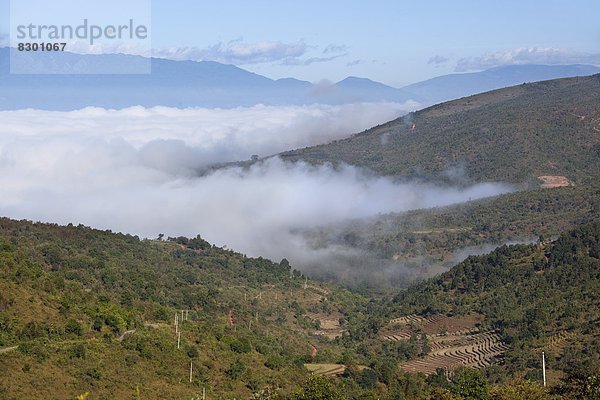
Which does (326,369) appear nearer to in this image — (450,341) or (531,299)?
(450,341)

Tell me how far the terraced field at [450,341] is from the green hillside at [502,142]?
232 ft

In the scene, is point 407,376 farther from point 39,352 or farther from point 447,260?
point 447,260

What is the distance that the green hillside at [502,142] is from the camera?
146250 millimetres

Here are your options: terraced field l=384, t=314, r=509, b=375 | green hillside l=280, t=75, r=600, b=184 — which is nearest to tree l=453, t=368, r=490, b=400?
terraced field l=384, t=314, r=509, b=375

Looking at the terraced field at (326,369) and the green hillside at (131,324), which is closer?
the green hillside at (131,324)

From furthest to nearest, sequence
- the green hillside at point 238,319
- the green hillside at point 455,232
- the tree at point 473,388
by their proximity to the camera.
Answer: the green hillside at point 455,232
the green hillside at point 238,319
the tree at point 473,388

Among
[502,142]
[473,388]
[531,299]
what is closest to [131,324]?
[473,388]

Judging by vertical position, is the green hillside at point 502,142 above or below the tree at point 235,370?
above

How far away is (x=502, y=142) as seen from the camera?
156125mm

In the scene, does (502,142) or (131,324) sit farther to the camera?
(502,142)

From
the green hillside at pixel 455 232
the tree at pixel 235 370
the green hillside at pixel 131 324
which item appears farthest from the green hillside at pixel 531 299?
the tree at pixel 235 370

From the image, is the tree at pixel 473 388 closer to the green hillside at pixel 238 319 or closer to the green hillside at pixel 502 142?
the green hillside at pixel 238 319

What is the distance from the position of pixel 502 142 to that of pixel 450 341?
308 feet

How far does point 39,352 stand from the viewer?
129 ft
